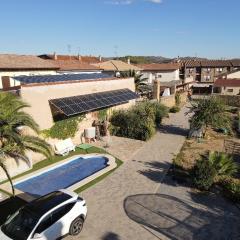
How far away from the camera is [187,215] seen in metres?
15.2

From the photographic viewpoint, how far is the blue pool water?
18594 millimetres

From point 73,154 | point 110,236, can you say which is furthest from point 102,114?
point 110,236

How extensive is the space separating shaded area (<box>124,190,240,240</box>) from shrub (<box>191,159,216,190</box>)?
2.21ft

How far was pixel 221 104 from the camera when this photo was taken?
93.9 feet

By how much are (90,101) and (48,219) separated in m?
16.8

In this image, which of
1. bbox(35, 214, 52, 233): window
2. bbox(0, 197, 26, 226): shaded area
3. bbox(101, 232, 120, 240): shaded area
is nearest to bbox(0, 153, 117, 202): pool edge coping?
bbox(0, 197, 26, 226): shaded area

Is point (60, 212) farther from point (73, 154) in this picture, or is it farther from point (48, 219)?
point (73, 154)

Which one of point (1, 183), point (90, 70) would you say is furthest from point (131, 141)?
point (90, 70)

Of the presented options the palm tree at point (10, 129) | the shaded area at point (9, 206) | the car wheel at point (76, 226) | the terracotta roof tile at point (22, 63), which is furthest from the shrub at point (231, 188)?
the terracotta roof tile at point (22, 63)

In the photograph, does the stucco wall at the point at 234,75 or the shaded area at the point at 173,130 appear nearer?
the shaded area at the point at 173,130

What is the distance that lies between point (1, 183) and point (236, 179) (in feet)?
47.7

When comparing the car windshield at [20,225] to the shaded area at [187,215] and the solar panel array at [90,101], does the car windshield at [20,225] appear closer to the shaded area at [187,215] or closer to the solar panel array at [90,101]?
the shaded area at [187,215]

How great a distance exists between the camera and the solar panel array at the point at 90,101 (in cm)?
2439

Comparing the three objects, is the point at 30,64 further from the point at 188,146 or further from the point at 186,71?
the point at 186,71
